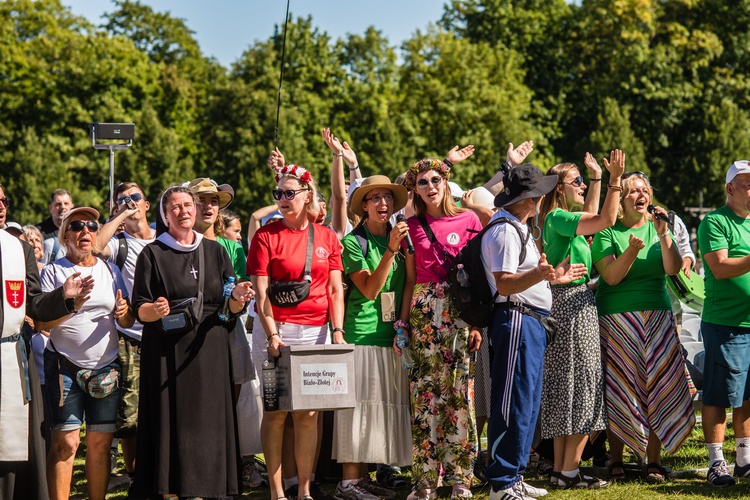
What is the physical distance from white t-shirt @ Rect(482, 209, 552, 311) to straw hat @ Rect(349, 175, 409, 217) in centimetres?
105

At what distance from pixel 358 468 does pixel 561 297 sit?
71.0 inches

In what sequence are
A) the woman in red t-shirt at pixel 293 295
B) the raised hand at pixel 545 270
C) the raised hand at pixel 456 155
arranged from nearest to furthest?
the raised hand at pixel 545 270
the woman in red t-shirt at pixel 293 295
the raised hand at pixel 456 155

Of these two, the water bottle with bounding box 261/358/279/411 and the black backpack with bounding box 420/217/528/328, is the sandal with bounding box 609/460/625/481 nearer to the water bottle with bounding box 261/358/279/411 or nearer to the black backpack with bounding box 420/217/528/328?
the black backpack with bounding box 420/217/528/328

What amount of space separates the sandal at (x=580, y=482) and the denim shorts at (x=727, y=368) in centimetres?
94

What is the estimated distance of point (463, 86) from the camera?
3938cm

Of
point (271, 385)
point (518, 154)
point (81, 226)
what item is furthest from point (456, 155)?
point (81, 226)

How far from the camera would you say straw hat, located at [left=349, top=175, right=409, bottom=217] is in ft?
22.1

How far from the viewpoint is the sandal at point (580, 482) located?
6.57 meters

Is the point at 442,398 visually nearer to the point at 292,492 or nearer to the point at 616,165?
the point at 292,492

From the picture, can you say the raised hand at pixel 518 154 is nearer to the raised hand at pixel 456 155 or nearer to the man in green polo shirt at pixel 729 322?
the raised hand at pixel 456 155

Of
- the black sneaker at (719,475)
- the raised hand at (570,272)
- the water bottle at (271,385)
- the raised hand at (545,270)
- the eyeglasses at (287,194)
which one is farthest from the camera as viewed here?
the black sneaker at (719,475)

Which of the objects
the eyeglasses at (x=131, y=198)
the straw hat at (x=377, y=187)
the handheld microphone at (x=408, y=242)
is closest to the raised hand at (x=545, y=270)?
the handheld microphone at (x=408, y=242)

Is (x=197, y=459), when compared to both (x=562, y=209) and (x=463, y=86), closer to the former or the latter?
(x=562, y=209)

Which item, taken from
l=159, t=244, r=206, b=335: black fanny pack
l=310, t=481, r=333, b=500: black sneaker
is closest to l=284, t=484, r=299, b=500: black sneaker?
l=310, t=481, r=333, b=500: black sneaker
